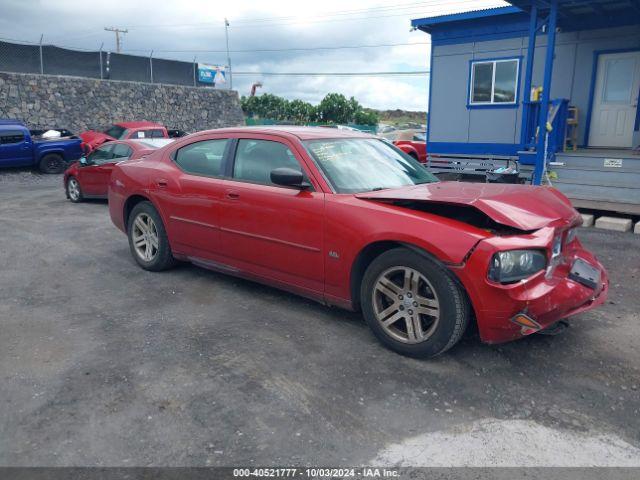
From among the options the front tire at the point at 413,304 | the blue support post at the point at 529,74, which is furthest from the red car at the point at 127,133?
the front tire at the point at 413,304

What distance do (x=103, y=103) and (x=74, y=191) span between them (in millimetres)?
15798

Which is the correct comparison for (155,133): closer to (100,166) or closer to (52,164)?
(52,164)

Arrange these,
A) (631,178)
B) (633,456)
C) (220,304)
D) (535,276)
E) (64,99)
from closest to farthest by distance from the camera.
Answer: (633,456)
(535,276)
(220,304)
(631,178)
(64,99)

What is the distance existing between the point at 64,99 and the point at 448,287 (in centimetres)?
2455

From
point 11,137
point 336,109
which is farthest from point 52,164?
point 336,109

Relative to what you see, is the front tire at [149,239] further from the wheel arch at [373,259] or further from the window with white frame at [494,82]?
the window with white frame at [494,82]

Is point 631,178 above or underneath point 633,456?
above

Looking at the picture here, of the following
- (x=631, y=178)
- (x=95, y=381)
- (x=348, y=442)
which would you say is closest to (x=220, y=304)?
(x=95, y=381)

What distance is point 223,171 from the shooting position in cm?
494

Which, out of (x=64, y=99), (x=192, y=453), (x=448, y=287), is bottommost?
(x=192, y=453)

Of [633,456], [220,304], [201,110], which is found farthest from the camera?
[201,110]

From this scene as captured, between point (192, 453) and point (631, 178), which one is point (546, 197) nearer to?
point (192, 453)

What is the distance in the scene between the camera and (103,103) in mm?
25234

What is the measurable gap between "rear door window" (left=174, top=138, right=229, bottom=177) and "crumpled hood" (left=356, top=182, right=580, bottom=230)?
5.56 ft
